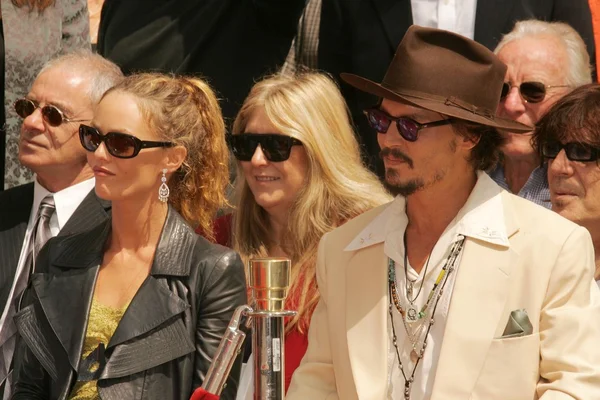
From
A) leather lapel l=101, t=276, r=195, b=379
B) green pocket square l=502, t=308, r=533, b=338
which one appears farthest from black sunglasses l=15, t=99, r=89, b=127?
green pocket square l=502, t=308, r=533, b=338

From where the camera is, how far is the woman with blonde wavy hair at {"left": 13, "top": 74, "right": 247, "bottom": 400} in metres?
4.62

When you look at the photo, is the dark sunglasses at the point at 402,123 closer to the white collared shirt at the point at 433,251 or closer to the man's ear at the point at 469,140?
the man's ear at the point at 469,140

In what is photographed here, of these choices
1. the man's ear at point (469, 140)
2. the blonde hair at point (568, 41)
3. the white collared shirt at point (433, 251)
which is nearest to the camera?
the white collared shirt at point (433, 251)

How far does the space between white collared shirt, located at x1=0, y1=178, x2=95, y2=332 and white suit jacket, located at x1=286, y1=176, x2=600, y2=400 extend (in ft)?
6.84

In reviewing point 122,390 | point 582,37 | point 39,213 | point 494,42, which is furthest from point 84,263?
point 582,37

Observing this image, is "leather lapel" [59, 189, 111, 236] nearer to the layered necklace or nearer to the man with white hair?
the layered necklace

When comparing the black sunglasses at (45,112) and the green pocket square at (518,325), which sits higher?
the black sunglasses at (45,112)

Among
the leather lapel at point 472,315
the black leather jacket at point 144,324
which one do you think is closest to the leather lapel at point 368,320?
the leather lapel at point 472,315

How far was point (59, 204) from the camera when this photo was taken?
581 cm

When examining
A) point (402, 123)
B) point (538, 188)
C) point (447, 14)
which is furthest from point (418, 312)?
point (447, 14)

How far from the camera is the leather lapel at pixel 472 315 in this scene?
3.85 m

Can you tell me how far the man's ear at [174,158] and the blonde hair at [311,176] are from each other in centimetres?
72

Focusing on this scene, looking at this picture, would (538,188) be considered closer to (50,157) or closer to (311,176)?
(311,176)

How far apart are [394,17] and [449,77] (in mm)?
2170
